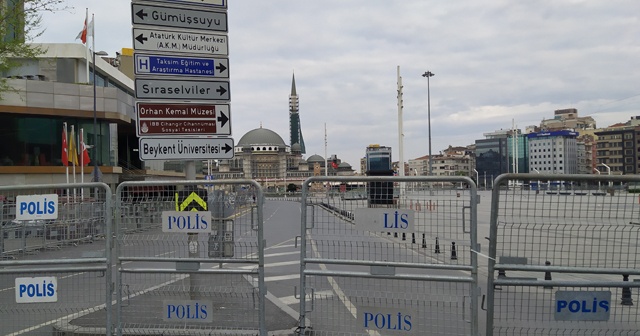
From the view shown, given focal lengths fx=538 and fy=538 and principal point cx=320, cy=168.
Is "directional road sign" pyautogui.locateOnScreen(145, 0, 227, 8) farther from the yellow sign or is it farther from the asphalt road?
the asphalt road

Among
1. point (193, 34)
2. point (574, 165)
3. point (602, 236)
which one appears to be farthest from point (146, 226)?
point (574, 165)

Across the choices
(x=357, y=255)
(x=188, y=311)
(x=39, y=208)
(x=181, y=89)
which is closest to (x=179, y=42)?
(x=181, y=89)

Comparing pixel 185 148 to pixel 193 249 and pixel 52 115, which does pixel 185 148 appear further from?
pixel 52 115

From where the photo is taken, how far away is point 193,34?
23.5 feet

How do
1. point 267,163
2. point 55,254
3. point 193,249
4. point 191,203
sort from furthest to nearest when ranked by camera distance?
point 267,163 < point 55,254 < point 191,203 < point 193,249

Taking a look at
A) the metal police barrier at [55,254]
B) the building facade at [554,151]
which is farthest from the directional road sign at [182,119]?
the building facade at [554,151]

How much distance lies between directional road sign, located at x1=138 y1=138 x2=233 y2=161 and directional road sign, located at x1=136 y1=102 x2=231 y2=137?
9 centimetres

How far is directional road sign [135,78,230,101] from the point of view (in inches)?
276

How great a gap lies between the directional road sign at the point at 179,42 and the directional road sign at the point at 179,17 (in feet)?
0.31

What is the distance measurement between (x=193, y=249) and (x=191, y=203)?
0.56m

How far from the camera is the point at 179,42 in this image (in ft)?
23.3

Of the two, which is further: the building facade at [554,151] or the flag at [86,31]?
the building facade at [554,151]

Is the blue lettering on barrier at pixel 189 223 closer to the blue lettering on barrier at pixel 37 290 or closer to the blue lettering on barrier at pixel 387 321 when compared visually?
the blue lettering on barrier at pixel 37 290

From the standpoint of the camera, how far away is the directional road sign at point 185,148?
23.2 feet
